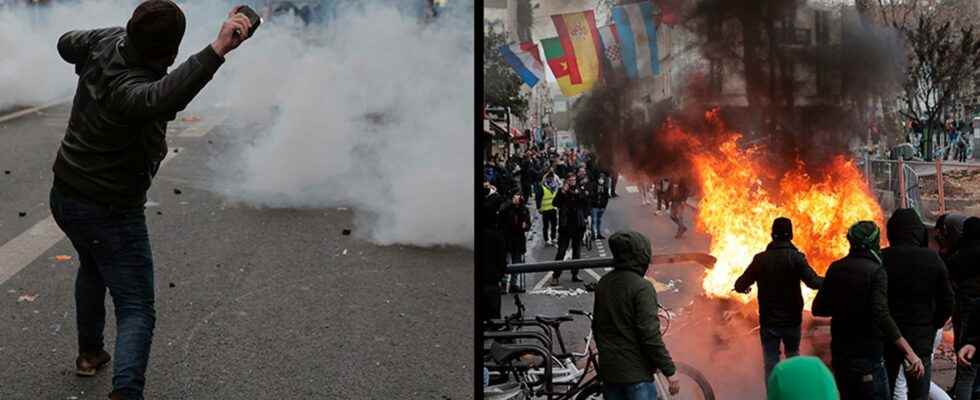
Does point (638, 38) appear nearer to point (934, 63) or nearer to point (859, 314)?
point (934, 63)

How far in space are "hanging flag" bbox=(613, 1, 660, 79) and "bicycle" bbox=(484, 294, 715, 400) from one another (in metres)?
0.73

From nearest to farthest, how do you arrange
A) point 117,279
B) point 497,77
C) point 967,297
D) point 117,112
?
1. point 117,112
2. point 117,279
3. point 497,77
4. point 967,297

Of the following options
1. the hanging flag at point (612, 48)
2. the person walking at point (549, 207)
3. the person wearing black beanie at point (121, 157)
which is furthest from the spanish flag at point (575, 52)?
the person wearing black beanie at point (121, 157)

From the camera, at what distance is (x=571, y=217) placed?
3105mm

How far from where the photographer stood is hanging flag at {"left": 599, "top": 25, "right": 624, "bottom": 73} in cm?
301

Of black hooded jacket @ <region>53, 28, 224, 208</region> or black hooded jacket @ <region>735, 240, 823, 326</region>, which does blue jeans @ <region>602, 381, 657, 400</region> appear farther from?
black hooded jacket @ <region>53, 28, 224, 208</region>

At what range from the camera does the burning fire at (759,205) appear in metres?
3.11

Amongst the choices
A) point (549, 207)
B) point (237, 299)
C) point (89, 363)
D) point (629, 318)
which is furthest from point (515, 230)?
point (89, 363)

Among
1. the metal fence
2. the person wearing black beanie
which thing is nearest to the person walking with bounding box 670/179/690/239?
the metal fence

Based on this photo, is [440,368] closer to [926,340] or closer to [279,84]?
[279,84]

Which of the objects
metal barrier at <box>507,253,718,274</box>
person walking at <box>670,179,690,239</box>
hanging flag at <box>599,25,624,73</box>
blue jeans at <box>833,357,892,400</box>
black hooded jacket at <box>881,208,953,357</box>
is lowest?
blue jeans at <box>833,357,892,400</box>

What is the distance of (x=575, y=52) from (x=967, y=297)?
5.93ft

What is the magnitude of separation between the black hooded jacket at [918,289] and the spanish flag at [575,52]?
3.81 ft

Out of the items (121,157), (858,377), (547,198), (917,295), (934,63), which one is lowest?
(858,377)
